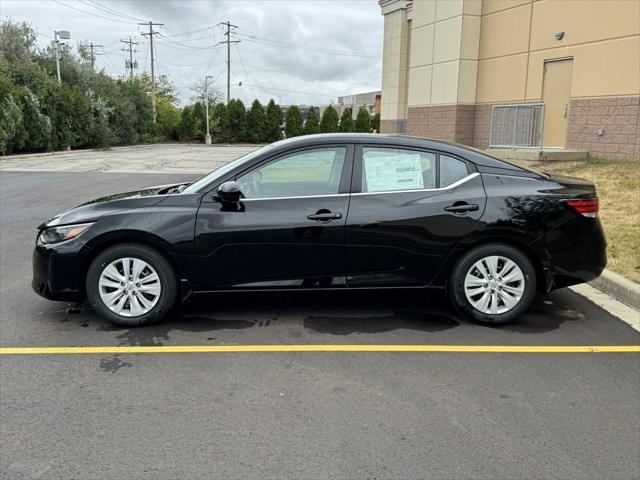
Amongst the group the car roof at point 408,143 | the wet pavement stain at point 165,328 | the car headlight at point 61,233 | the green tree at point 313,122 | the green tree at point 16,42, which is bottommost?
the wet pavement stain at point 165,328

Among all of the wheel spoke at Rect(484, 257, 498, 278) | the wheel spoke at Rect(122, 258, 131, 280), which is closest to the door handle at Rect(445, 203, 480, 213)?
the wheel spoke at Rect(484, 257, 498, 278)

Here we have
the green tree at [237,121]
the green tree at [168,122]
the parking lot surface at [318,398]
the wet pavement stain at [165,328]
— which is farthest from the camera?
the green tree at [237,121]

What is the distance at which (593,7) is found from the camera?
50.2 feet

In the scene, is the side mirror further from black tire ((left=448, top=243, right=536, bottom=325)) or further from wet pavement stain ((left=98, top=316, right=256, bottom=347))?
black tire ((left=448, top=243, right=536, bottom=325))

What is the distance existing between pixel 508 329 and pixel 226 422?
2695 millimetres

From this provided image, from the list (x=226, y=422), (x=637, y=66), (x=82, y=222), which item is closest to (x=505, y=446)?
(x=226, y=422)

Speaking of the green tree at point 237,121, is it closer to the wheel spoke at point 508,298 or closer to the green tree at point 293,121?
the green tree at point 293,121

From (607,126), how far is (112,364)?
555 inches

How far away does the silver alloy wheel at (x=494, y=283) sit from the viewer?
5.00 meters

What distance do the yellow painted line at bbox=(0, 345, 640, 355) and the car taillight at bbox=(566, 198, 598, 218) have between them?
1.15 meters

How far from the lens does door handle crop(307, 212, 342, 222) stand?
4.88 meters

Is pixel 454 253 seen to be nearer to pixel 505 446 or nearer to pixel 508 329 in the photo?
pixel 508 329

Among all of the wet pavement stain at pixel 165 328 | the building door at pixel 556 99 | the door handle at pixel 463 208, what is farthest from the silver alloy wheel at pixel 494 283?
the building door at pixel 556 99

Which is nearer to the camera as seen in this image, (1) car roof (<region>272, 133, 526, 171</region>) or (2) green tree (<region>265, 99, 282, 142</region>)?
(1) car roof (<region>272, 133, 526, 171</region>)
